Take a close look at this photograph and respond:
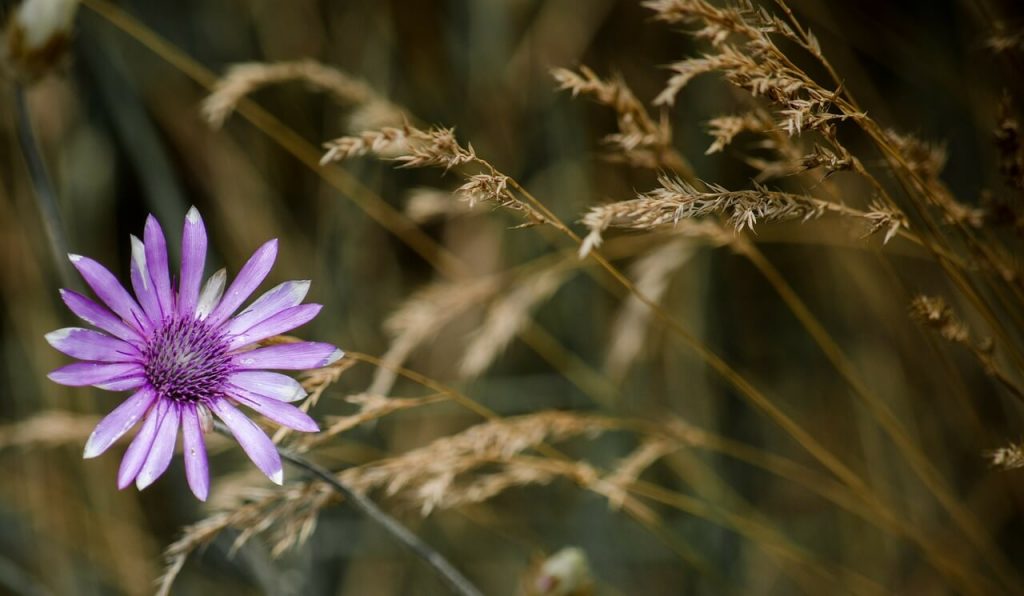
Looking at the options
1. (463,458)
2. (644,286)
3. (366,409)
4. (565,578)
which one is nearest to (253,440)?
(366,409)

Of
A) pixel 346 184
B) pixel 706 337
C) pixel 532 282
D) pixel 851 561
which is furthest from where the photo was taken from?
pixel 706 337

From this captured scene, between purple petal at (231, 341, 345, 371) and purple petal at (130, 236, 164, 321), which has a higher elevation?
purple petal at (130, 236, 164, 321)

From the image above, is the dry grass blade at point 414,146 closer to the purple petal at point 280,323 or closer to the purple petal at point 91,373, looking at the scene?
the purple petal at point 280,323

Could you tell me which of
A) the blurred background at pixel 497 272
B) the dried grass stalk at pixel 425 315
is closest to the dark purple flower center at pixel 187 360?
the dried grass stalk at pixel 425 315

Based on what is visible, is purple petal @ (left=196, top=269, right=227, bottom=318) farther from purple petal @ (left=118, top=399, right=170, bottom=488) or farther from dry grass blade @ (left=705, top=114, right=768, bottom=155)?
dry grass blade @ (left=705, top=114, right=768, bottom=155)

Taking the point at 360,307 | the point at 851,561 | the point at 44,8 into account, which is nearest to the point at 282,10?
the point at 360,307

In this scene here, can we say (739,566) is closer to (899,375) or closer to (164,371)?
(899,375)

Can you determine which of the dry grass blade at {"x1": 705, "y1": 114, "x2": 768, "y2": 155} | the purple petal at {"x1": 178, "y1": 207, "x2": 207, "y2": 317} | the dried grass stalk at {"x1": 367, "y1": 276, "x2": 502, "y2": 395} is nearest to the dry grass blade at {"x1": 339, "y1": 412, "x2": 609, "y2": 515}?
the dried grass stalk at {"x1": 367, "y1": 276, "x2": 502, "y2": 395}
